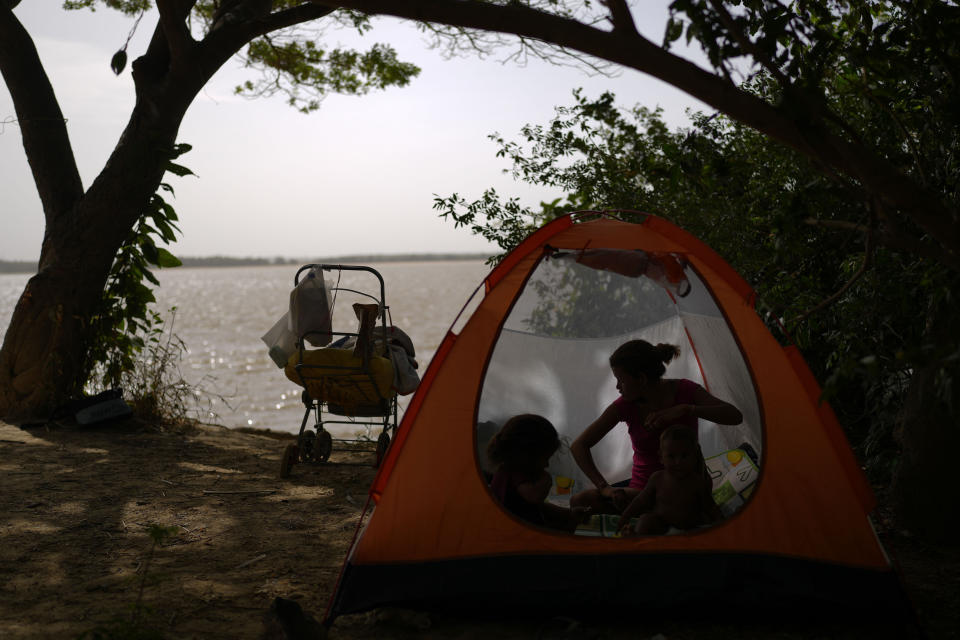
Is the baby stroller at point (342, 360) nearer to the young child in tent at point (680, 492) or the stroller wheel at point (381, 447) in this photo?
the stroller wheel at point (381, 447)

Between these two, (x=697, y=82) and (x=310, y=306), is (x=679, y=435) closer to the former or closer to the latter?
(x=697, y=82)

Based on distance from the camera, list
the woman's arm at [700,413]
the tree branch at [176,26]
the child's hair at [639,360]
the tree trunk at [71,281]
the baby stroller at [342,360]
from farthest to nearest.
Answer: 1. the tree trunk at [71,281]
2. the tree branch at [176,26]
3. the baby stroller at [342,360]
4. the child's hair at [639,360]
5. the woman's arm at [700,413]

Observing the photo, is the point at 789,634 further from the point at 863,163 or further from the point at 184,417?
the point at 184,417

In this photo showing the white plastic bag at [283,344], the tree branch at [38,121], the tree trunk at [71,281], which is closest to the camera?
the white plastic bag at [283,344]

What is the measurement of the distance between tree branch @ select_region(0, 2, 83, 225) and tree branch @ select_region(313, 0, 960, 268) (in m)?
5.33

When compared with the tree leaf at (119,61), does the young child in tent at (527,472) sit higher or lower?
lower

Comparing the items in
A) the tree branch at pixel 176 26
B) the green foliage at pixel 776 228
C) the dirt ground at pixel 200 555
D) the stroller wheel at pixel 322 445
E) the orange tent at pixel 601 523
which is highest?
the tree branch at pixel 176 26

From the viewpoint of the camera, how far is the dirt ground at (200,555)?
280 cm

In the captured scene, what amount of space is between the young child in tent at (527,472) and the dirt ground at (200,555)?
1.48ft

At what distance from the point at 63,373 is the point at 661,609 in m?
5.41

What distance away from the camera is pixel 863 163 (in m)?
2.14

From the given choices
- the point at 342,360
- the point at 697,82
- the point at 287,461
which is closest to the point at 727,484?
the point at 697,82

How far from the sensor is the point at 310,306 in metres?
5.25

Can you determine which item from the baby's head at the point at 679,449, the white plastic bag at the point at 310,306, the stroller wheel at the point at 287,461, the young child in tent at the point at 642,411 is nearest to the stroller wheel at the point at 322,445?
the stroller wheel at the point at 287,461
